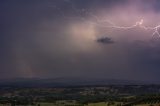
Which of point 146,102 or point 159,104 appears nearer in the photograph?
point 159,104

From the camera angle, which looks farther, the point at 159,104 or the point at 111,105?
the point at 111,105

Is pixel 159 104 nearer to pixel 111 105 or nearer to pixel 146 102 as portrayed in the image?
pixel 146 102

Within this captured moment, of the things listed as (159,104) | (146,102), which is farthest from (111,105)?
(159,104)

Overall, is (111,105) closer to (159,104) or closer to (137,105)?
(137,105)

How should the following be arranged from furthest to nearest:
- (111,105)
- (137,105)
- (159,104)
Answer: (111,105)
(137,105)
(159,104)

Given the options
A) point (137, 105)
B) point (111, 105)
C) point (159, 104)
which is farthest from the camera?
point (111, 105)

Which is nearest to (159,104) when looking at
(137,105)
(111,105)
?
(137,105)
